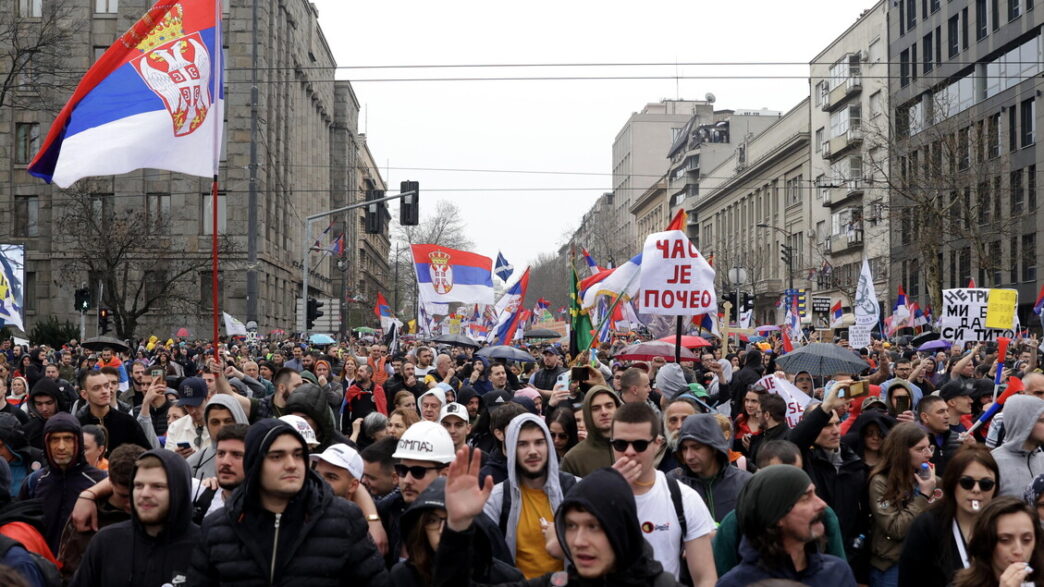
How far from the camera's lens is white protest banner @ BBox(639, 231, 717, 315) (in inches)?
509

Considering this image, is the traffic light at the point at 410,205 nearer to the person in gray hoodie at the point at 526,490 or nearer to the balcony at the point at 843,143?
the person in gray hoodie at the point at 526,490

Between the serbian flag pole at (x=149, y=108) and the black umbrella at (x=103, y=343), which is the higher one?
the serbian flag pole at (x=149, y=108)

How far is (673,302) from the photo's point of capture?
1295 cm

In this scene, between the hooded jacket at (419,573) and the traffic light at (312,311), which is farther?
the traffic light at (312,311)

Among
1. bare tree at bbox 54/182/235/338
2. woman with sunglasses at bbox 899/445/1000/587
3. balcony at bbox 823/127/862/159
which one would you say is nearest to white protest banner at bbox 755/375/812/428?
woman with sunglasses at bbox 899/445/1000/587

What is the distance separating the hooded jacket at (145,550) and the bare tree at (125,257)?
115ft

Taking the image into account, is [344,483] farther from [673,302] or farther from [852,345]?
[852,345]

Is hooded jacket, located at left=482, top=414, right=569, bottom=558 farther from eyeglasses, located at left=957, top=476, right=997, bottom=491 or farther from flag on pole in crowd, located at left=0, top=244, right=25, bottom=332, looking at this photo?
flag on pole in crowd, located at left=0, top=244, right=25, bottom=332

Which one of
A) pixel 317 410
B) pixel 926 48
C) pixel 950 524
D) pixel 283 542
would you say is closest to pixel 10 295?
pixel 317 410

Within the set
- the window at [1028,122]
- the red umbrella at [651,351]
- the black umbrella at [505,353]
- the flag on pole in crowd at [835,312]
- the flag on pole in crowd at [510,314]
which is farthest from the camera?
the flag on pole in crowd at [835,312]

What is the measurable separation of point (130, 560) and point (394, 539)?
4.91 ft

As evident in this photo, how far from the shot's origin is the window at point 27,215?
50.1 meters

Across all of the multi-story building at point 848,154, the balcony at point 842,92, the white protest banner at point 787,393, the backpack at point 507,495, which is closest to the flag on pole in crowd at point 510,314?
the white protest banner at point 787,393

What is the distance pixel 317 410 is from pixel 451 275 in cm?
1669
